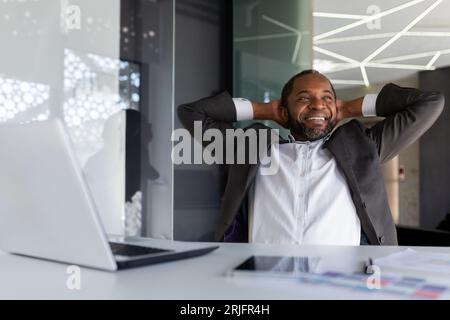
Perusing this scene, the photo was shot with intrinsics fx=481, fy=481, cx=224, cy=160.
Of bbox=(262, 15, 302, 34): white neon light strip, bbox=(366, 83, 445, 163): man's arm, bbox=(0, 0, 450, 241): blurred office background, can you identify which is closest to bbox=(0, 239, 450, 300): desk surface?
bbox=(366, 83, 445, 163): man's arm

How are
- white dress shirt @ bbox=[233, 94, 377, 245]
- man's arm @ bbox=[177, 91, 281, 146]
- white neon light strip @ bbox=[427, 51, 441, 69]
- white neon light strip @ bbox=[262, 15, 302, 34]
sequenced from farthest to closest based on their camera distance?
1. white neon light strip @ bbox=[427, 51, 441, 69]
2. white neon light strip @ bbox=[262, 15, 302, 34]
3. man's arm @ bbox=[177, 91, 281, 146]
4. white dress shirt @ bbox=[233, 94, 377, 245]

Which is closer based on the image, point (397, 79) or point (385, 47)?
point (385, 47)

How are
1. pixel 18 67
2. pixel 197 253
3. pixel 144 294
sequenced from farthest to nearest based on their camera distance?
1. pixel 18 67
2. pixel 197 253
3. pixel 144 294

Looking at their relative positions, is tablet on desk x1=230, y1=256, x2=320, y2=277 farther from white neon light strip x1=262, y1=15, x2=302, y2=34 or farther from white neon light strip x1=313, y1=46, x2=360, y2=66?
white neon light strip x1=313, y1=46, x2=360, y2=66

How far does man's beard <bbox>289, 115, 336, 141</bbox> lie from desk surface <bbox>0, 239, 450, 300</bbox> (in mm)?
951

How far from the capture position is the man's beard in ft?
5.94

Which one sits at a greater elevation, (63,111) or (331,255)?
(63,111)

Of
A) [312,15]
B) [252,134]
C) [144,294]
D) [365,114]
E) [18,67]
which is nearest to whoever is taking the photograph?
[144,294]

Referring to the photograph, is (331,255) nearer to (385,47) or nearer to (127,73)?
(127,73)

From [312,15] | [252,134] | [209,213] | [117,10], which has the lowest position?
[209,213]

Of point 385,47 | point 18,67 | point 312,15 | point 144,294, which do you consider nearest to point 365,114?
point 144,294

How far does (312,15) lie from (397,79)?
7.77ft

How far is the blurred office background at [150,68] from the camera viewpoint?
2582 mm

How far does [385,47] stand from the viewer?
513 centimetres
